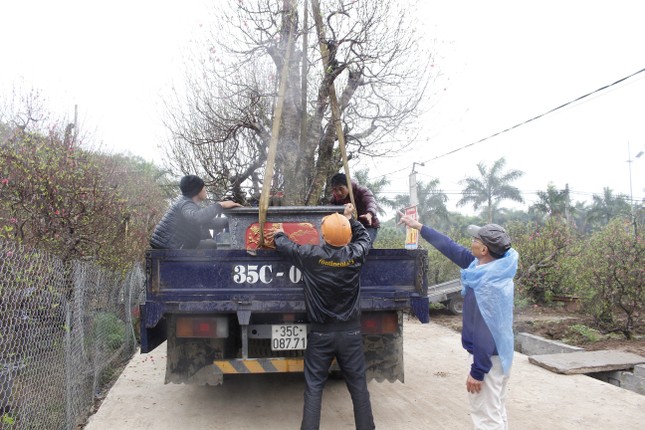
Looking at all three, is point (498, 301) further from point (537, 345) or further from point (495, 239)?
point (537, 345)

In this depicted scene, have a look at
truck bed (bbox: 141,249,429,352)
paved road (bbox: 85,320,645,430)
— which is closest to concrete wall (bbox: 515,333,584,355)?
paved road (bbox: 85,320,645,430)

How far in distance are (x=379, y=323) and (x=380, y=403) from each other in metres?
1.23

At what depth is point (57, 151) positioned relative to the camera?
6531mm

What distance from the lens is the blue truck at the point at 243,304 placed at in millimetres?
4438

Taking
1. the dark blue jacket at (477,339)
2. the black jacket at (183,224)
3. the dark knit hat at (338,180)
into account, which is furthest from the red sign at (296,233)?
the dark blue jacket at (477,339)

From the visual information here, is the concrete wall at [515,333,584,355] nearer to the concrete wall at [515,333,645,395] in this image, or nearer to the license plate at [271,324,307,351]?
the concrete wall at [515,333,645,395]

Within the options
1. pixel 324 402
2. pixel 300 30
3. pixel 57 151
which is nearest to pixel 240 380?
pixel 324 402

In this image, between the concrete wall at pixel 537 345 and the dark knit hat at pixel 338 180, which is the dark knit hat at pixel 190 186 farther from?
the concrete wall at pixel 537 345

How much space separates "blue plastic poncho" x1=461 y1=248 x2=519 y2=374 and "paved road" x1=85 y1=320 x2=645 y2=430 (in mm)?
1741

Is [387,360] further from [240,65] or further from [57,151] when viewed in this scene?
[240,65]

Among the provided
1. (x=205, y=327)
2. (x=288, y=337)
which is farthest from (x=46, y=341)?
(x=288, y=337)

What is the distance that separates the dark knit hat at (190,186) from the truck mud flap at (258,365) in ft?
5.83

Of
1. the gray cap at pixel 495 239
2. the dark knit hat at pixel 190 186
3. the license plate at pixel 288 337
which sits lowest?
the license plate at pixel 288 337

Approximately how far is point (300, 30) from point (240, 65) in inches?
66.9
